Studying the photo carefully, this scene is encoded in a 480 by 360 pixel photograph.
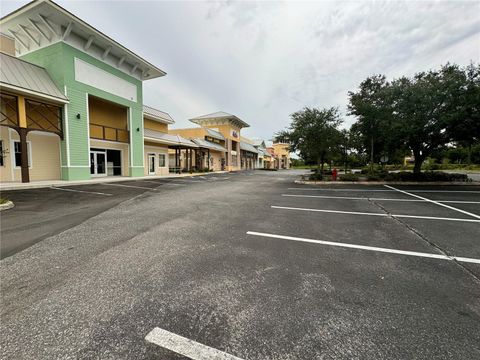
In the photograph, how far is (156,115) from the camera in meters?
24.0

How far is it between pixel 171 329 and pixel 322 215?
5.60 metres

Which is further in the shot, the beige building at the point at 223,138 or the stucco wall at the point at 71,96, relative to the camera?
the beige building at the point at 223,138

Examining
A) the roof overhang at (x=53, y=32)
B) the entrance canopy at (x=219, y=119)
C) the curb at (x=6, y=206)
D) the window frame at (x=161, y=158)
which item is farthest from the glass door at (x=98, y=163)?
the entrance canopy at (x=219, y=119)

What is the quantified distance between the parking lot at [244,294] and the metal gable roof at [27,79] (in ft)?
41.1

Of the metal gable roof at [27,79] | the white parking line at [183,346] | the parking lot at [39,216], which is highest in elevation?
the metal gable roof at [27,79]

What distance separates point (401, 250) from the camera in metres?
3.87

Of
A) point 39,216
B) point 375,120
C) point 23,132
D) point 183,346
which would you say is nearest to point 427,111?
point 375,120

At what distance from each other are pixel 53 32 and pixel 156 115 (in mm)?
10744

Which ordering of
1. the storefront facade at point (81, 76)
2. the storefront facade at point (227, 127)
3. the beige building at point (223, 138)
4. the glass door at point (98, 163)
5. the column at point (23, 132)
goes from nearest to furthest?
the column at point (23, 132) → the storefront facade at point (81, 76) → the glass door at point (98, 163) → the beige building at point (223, 138) → the storefront facade at point (227, 127)

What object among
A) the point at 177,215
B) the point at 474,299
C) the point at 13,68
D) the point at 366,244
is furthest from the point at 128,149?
the point at 474,299

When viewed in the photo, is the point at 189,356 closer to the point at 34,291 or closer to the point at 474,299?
the point at 34,291

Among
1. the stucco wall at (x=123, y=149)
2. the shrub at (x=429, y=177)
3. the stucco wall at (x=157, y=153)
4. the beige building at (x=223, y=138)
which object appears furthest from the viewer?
the beige building at (x=223, y=138)

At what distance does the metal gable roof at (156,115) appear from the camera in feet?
74.9

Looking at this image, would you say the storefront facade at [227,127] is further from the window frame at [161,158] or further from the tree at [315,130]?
the tree at [315,130]
